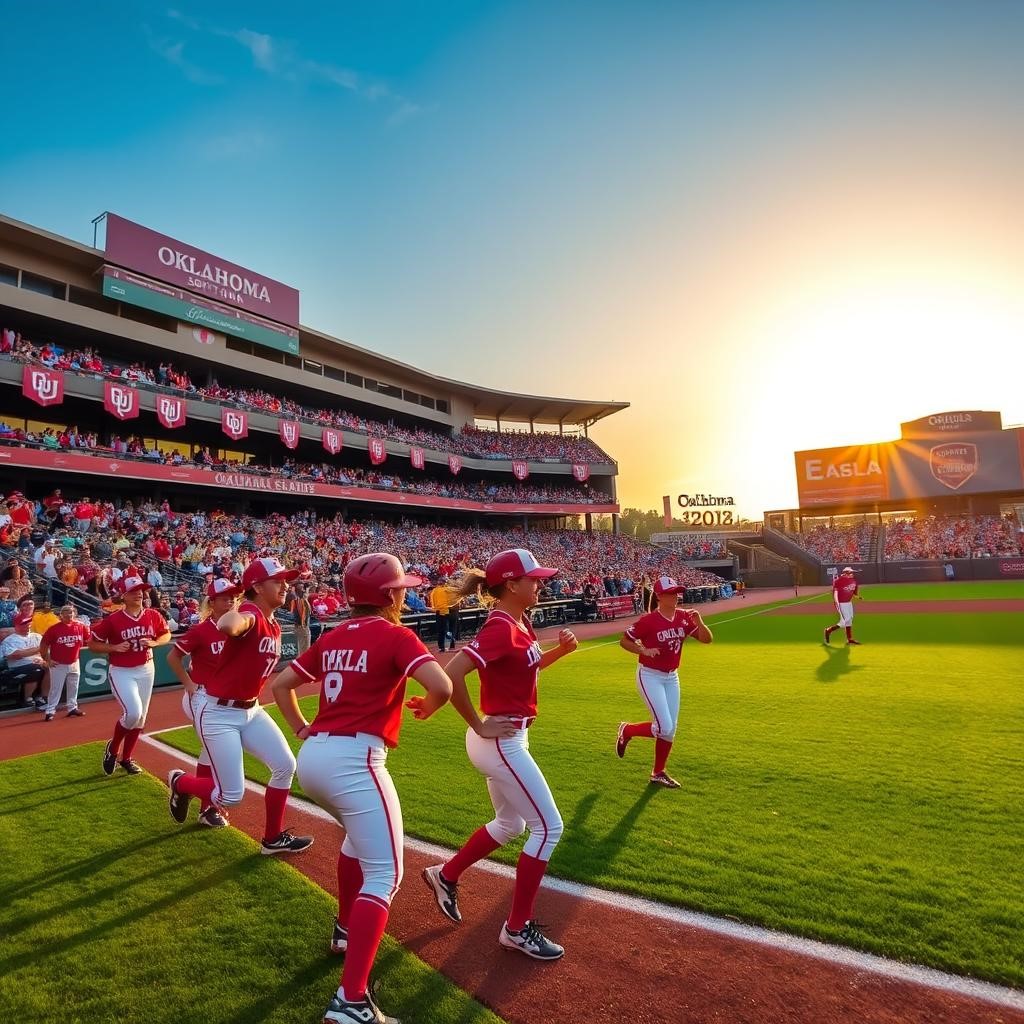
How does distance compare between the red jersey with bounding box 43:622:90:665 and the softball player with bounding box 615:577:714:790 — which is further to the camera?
the red jersey with bounding box 43:622:90:665

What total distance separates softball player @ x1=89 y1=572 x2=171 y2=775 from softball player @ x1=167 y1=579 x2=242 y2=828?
1.76 meters

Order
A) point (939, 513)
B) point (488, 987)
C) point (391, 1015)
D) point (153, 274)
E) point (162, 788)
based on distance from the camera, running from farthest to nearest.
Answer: point (939, 513), point (153, 274), point (162, 788), point (488, 987), point (391, 1015)

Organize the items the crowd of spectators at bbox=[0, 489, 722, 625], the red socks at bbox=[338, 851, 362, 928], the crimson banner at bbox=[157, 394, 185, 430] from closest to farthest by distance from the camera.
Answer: the red socks at bbox=[338, 851, 362, 928]
the crowd of spectators at bbox=[0, 489, 722, 625]
the crimson banner at bbox=[157, 394, 185, 430]

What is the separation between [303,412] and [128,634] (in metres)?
30.2

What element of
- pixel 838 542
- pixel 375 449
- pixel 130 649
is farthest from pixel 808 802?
pixel 838 542

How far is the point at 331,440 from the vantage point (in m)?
33.3

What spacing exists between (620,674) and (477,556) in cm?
2322

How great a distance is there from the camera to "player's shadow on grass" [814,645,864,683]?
446 inches

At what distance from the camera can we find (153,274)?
29.7m

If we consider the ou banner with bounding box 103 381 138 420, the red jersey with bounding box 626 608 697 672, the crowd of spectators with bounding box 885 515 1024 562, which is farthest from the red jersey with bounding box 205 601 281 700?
the crowd of spectators with bounding box 885 515 1024 562

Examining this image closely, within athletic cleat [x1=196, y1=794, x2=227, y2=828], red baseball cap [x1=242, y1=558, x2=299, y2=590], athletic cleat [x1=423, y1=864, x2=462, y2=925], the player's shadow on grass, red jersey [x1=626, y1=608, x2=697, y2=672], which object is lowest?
the player's shadow on grass

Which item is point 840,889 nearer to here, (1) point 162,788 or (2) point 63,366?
(1) point 162,788

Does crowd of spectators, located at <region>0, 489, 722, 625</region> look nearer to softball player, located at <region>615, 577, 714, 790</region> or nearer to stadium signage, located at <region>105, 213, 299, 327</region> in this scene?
softball player, located at <region>615, 577, 714, 790</region>

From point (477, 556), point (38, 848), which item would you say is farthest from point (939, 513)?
point (38, 848)
